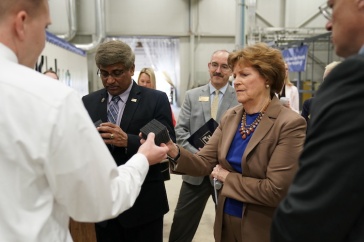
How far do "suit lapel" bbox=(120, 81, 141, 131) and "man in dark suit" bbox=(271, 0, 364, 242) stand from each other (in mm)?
1315

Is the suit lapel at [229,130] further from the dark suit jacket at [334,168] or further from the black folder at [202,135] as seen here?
the dark suit jacket at [334,168]

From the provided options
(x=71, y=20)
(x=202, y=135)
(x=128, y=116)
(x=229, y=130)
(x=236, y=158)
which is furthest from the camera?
(x=71, y=20)

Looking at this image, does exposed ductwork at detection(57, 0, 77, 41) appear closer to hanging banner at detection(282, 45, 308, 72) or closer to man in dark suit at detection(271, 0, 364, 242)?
hanging banner at detection(282, 45, 308, 72)

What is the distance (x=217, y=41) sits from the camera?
11.2 metres

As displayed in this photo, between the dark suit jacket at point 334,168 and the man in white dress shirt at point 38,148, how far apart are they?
51 cm

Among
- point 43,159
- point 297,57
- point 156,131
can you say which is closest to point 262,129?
point 156,131

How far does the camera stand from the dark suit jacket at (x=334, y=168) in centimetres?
73

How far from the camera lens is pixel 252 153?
5.65 ft

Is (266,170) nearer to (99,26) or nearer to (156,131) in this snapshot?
(156,131)

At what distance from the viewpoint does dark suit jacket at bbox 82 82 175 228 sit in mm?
2021

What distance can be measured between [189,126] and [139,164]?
1.93 metres

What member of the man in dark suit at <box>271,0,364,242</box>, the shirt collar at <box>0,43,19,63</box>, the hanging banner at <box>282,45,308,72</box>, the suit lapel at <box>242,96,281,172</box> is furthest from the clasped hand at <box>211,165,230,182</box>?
the hanging banner at <box>282,45,308,72</box>

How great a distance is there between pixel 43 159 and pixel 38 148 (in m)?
0.03

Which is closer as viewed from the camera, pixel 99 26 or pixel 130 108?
pixel 130 108
